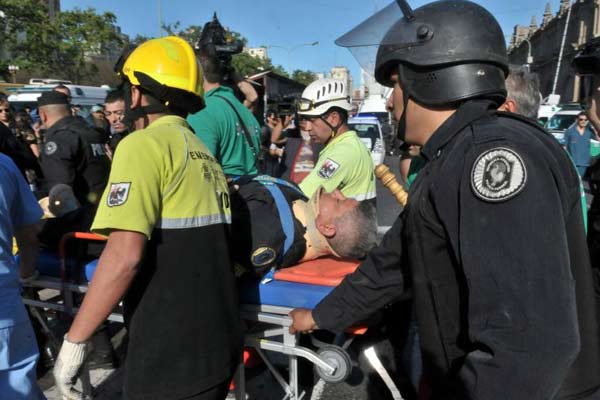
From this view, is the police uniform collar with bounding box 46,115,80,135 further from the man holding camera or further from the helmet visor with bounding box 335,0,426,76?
the helmet visor with bounding box 335,0,426,76

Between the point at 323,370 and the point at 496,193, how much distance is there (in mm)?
1525

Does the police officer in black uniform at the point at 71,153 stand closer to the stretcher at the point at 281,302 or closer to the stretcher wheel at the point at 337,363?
the stretcher at the point at 281,302

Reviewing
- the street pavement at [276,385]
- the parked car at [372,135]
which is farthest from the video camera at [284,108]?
the street pavement at [276,385]

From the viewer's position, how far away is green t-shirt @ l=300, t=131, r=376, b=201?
3.63m

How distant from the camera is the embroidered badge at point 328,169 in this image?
11.9 feet

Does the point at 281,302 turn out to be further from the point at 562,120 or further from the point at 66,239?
the point at 562,120

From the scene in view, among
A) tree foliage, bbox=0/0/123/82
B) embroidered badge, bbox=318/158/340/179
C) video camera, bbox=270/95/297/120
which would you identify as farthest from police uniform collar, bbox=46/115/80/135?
tree foliage, bbox=0/0/123/82

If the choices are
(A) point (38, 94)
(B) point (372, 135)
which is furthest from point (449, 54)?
(A) point (38, 94)

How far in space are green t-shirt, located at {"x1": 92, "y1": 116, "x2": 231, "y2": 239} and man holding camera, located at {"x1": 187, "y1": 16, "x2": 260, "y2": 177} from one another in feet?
4.13

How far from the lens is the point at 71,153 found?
4438 millimetres

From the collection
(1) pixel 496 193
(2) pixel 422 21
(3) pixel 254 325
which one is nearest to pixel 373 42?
(2) pixel 422 21

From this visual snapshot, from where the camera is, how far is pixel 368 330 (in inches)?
101

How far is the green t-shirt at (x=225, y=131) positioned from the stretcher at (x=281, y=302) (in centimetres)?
102

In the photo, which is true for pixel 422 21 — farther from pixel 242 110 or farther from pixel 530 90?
pixel 242 110
